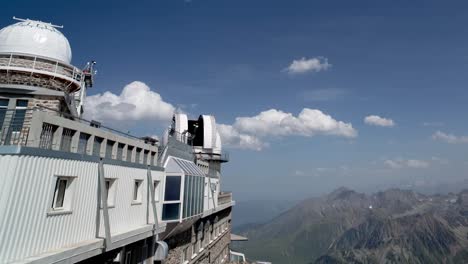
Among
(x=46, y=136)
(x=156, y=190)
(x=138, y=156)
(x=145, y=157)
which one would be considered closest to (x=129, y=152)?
(x=138, y=156)

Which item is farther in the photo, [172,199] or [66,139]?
[172,199]

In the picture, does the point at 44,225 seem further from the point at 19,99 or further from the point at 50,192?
the point at 19,99

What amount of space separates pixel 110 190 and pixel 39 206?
12.3 feet

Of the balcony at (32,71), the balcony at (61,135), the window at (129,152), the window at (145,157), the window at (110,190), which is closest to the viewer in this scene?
the balcony at (61,135)

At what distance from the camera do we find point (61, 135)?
30.1 feet

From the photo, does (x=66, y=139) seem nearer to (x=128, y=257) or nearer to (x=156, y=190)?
(x=128, y=257)

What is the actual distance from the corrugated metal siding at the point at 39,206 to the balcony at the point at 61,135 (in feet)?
1.86

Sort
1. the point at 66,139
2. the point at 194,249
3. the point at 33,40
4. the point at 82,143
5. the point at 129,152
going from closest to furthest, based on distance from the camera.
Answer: the point at 66,139, the point at 82,143, the point at 129,152, the point at 33,40, the point at 194,249

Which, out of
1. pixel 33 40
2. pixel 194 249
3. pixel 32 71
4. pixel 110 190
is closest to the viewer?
pixel 110 190

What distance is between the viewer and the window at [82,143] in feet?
33.2

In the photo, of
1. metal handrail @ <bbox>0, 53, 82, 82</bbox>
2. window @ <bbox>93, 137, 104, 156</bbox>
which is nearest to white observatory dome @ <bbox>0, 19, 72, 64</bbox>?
metal handrail @ <bbox>0, 53, 82, 82</bbox>

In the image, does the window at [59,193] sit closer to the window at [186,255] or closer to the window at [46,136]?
the window at [46,136]

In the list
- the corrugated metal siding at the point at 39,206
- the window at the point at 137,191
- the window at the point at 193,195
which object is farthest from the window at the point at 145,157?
the corrugated metal siding at the point at 39,206

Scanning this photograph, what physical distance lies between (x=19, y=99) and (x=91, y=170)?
5366 millimetres
